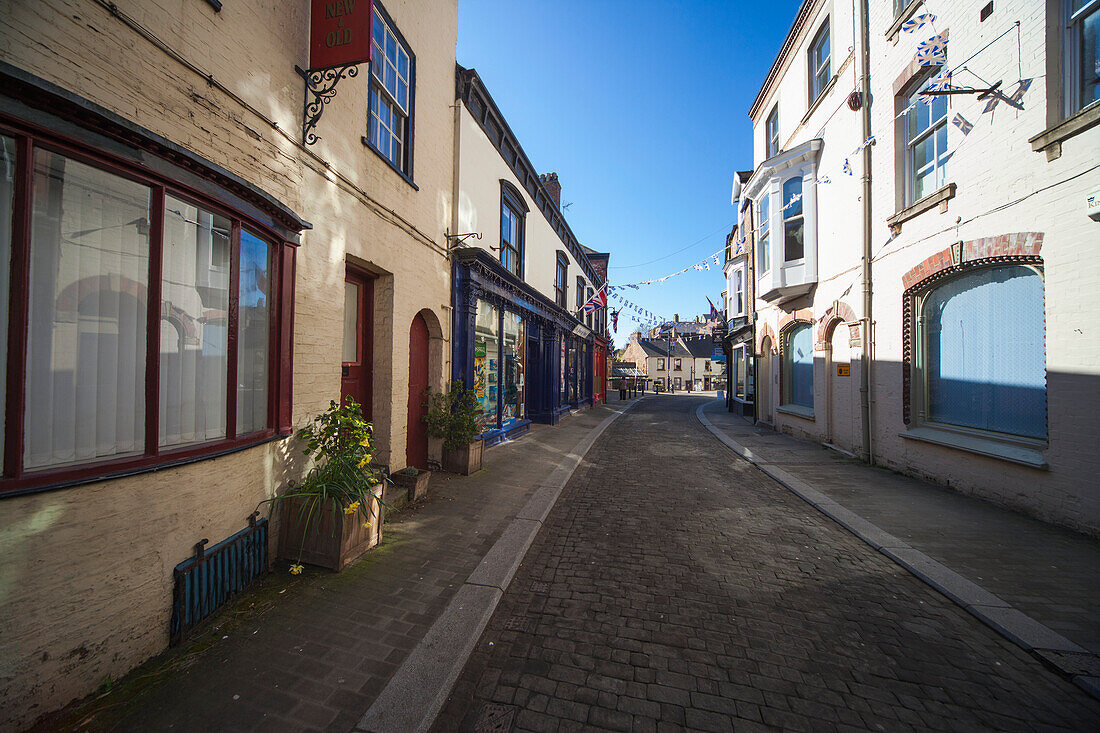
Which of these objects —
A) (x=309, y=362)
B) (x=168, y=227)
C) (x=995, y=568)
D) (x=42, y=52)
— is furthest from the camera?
(x=309, y=362)

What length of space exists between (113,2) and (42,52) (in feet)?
1.94

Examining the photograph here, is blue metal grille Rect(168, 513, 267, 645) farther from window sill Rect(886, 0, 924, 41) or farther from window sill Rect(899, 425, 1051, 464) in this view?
window sill Rect(886, 0, 924, 41)

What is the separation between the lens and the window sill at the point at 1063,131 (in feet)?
14.7

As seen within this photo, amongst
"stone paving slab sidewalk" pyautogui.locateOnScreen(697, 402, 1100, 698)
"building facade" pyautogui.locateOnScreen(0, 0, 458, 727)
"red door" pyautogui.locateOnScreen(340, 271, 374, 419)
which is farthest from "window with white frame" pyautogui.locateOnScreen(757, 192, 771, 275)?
"building facade" pyautogui.locateOnScreen(0, 0, 458, 727)

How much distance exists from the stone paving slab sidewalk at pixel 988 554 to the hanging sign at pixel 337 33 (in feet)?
23.8

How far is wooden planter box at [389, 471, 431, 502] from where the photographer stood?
547cm

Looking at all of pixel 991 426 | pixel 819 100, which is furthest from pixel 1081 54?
pixel 819 100

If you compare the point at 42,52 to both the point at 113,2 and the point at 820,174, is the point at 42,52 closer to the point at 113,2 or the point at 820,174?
the point at 113,2

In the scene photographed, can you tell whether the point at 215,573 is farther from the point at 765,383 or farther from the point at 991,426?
the point at 765,383

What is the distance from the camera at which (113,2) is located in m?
2.47

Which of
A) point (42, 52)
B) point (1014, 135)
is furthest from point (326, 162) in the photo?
point (1014, 135)

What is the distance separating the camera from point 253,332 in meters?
3.54

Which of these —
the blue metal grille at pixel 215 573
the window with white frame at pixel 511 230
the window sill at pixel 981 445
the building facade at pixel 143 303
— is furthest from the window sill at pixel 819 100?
the blue metal grille at pixel 215 573

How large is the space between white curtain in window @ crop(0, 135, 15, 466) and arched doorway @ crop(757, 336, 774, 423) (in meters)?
15.5
